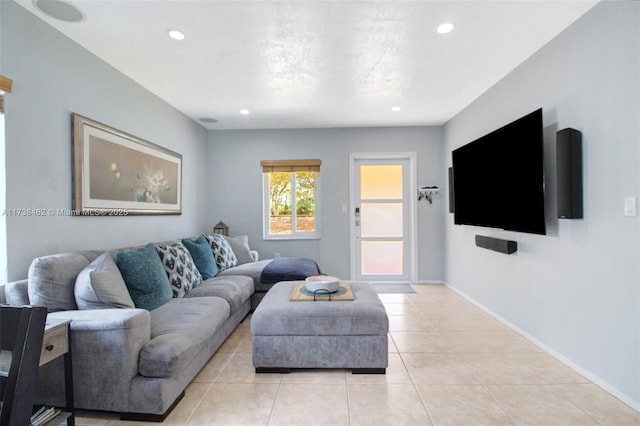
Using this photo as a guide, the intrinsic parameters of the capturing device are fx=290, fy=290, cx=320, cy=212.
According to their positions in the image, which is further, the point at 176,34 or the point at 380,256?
the point at 380,256

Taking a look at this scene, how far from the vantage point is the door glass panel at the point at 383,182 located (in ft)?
15.4

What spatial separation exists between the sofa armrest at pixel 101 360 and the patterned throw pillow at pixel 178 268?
2.98 ft

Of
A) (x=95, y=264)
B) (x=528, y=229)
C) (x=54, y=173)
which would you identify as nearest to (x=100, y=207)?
(x=54, y=173)

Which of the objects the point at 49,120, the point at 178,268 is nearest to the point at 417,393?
the point at 178,268

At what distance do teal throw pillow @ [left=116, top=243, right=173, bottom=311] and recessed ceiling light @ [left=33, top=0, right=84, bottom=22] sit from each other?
5.44ft

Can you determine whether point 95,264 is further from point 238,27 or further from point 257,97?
point 257,97

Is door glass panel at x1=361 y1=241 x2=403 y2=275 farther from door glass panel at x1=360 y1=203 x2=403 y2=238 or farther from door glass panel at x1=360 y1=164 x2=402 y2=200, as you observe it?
door glass panel at x1=360 y1=164 x2=402 y2=200

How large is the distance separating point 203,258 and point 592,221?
3425 mm

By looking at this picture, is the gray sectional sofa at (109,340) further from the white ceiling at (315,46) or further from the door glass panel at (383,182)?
the door glass panel at (383,182)

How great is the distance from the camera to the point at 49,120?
2043mm

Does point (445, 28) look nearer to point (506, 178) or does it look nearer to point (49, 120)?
point (506, 178)

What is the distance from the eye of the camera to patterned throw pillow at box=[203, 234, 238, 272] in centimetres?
357

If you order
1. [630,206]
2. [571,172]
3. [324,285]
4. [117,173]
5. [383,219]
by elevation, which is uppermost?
[117,173]

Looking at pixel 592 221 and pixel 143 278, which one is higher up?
pixel 592 221
